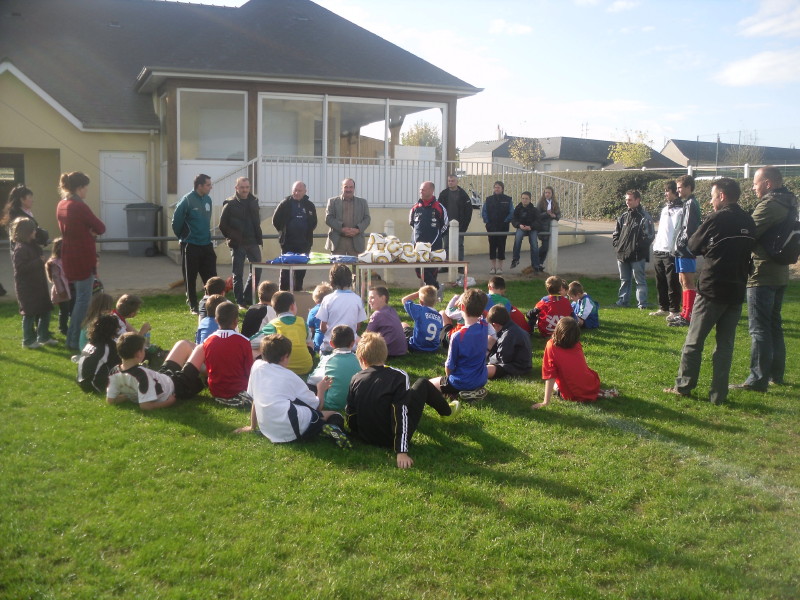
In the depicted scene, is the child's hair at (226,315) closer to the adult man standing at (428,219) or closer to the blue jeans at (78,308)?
the blue jeans at (78,308)

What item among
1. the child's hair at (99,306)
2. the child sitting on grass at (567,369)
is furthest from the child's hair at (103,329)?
the child sitting on grass at (567,369)

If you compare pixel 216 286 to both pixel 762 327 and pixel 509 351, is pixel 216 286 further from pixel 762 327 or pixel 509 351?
pixel 762 327

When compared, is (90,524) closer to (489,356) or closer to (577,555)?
(577,555)

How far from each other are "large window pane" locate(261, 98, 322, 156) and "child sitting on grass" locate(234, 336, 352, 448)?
46.4ft

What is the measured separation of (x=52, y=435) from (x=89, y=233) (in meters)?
3.41

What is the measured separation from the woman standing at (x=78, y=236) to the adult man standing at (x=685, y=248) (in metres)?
7.69

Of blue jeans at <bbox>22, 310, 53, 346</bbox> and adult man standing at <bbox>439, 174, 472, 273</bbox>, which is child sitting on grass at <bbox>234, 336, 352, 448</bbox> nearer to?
blue jeans at <bbox>22, 310, 53, 346</bbox>

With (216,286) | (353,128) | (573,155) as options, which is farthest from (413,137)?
(573,155)

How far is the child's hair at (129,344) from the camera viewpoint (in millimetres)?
6535

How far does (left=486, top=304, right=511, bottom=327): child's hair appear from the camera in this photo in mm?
7832

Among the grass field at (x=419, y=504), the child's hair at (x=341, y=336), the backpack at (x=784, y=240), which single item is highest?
the backpack at (x=784, y=240)

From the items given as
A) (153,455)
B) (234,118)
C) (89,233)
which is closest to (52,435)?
(153,455)

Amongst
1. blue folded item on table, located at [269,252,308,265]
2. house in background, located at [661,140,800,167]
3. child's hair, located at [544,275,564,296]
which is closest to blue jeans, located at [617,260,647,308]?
child's hair, located at [544,275,564,296]

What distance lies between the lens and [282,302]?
25.0ft
